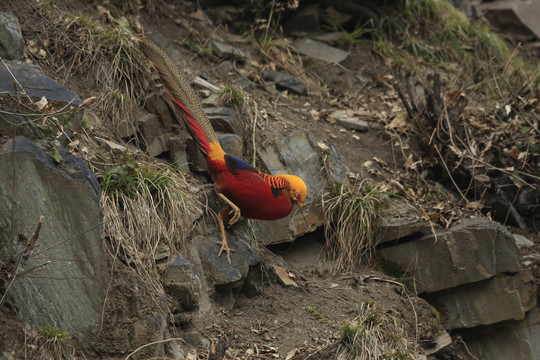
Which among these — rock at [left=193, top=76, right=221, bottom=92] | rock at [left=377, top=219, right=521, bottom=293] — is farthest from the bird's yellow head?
rock at [left=193, top=76, right=221, bottom=92]

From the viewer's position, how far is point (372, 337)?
4.66 m

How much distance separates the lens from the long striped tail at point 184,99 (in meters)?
5.06

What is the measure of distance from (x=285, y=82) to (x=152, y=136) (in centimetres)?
227

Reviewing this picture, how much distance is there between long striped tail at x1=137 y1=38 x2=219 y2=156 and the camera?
506cm

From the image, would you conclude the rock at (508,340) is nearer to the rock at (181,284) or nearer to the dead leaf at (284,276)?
the dead leaf at (284,276)

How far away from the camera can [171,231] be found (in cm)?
441

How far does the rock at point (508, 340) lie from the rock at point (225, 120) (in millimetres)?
2895

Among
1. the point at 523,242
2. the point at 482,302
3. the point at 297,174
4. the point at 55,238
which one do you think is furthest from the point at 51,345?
the point at 523,242

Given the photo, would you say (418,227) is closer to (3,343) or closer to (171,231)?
(171,231)

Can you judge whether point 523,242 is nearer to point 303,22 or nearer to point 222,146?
point 222,146

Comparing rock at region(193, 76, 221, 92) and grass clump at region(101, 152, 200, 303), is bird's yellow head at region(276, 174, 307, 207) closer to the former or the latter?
grass clump at region(101, 152, 200, 303)

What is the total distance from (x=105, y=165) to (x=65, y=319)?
1.18 meters

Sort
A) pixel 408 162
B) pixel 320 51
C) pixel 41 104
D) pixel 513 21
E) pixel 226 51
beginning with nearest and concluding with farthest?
pixel 41 104
pixel 408 162
pixel 226 51
pixel 320 51
pixel 513 21

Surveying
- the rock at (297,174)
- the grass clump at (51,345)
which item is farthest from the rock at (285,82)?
the grass clump at (51,345)
